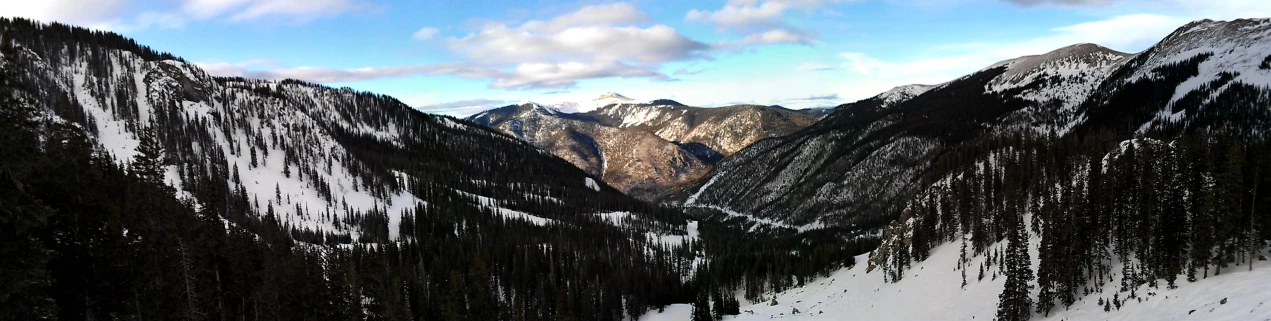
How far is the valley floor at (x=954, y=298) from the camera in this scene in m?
35.1

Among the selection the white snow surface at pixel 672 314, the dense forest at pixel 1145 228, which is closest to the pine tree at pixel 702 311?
the white snow surface at pixel 672 314

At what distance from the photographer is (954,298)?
215ft

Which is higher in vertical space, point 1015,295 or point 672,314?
point 1015,295

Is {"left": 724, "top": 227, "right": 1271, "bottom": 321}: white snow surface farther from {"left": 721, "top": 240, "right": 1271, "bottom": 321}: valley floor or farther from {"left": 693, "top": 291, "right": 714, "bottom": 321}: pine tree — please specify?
{"left": 693, "top": 291, "right": 714, "bottom": 321}: pine tree

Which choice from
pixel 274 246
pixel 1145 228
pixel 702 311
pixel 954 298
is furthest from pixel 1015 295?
pixel 274 246

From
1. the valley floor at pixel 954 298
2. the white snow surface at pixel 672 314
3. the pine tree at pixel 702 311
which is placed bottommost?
the white snow surface at pixel 672 314

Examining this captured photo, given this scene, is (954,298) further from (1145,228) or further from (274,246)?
(274,246)

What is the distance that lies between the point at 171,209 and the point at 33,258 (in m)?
34.0

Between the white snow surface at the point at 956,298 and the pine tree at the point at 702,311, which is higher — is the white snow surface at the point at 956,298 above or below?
above

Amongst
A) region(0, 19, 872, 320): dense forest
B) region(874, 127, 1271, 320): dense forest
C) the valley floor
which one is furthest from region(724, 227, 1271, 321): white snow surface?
region(0, 19, 872, 320): dense forest

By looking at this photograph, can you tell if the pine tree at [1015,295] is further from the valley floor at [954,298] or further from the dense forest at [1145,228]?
the valley floor at [954,298]

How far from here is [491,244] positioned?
500 feet

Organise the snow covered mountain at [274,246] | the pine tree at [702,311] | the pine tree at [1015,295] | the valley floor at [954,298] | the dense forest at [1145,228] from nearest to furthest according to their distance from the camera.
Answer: the snow covered mountain at [274,246], the valley floor at [954,298], the dense forest at [1145,228], the pine tree at [1015,295], the pine tree at [702,311]

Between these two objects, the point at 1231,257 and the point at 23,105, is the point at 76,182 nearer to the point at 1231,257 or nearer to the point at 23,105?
the point at 23,105
